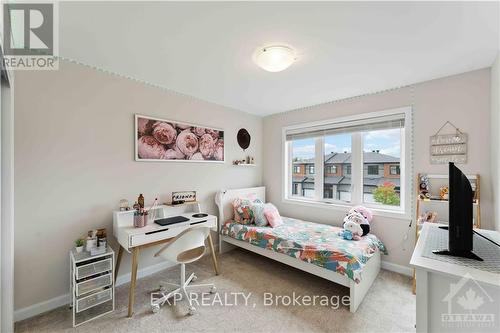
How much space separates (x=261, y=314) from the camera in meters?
1.93

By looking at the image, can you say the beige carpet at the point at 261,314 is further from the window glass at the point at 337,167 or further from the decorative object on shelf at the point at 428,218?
the window glass at the point at 337,167

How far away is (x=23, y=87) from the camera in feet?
6.09

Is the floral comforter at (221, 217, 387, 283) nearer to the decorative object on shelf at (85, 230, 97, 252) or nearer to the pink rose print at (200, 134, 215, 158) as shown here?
the pink rose print at (200, 134, 215, 158)

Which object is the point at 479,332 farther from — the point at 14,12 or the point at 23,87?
the point at 23,87

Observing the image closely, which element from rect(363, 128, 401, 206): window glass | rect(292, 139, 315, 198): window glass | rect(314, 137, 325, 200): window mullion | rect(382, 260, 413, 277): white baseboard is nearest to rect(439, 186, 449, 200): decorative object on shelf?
rect(363, 128, 401, 206): window glass

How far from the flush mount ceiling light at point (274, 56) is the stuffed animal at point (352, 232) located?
2.02 metres

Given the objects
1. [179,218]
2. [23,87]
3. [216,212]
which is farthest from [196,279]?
[23,87]

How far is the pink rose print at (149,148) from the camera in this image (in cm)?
255

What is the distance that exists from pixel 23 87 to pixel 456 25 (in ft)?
11.6

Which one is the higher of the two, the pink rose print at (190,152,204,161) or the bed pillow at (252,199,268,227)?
the pink rose print at (190,152,204,161)

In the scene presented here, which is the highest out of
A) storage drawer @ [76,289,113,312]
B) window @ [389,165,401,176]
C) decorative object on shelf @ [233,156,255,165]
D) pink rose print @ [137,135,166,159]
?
pink rose print @ [137,135,166,159]

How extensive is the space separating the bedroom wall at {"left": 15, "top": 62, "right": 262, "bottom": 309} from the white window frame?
2.14 m

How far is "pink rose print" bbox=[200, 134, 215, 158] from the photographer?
318 centimetres

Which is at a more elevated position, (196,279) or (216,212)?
(216,212)
